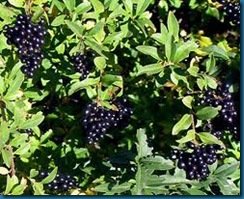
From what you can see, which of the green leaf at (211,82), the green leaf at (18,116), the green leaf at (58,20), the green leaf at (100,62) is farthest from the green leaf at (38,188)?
the green leaf at (211,82)

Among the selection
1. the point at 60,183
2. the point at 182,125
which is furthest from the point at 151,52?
the point at 60,183

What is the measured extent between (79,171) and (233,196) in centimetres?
69

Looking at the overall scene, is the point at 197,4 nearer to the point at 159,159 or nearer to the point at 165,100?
the point at 165,100

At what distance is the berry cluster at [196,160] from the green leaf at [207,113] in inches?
4.0

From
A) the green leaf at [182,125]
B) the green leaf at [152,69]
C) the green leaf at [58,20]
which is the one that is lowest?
the green leaf at [182,125]

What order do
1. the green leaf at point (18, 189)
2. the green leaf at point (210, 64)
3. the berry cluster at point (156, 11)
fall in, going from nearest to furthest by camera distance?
1. the green leaf at point (18, 189)
2. the green leaf at point (210, 64)
3. the berry cluster at point (156, 11)

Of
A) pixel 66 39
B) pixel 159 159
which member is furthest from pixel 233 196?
pixel 66 39

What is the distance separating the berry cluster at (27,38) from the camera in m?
2.36

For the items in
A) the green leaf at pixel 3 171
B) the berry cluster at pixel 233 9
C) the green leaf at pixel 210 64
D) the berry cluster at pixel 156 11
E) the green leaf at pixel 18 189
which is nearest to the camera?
the green leaf at pixel 18 189

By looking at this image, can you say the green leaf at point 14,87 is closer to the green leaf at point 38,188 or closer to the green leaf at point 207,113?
the green leaf at point 38,188

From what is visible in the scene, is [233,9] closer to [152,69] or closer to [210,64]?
[210,64]

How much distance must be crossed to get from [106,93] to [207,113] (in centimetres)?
38

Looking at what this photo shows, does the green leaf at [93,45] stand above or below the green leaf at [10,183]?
above

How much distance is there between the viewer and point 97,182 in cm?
267
